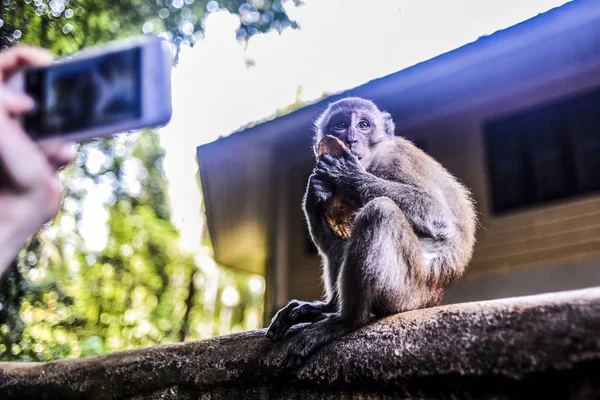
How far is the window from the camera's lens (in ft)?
18.0

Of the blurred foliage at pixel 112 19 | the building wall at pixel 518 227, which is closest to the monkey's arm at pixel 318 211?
the blurred foliage at pixel 112 19

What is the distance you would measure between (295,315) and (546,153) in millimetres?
3915

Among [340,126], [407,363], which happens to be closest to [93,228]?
[340,126]

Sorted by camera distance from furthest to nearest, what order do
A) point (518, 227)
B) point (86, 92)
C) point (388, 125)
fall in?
1. point (518, 227)
2. point (388, 125)
3. point (86, 92)

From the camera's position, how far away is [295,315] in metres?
2.59

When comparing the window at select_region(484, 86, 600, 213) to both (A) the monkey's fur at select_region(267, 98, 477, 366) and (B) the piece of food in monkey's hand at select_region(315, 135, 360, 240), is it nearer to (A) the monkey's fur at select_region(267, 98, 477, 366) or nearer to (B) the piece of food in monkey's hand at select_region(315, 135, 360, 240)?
(A) the monkey's fur at select_region(267, 98, 477, 366)

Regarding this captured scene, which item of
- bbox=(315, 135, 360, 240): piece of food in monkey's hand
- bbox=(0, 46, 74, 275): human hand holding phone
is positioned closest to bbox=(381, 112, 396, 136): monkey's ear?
bbox=(315, 135, 360, 240): piece of food in monkey's hand

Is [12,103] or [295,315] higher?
[12,103]

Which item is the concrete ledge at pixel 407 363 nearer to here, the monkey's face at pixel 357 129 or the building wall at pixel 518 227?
the monkey's face at pixel 357 129

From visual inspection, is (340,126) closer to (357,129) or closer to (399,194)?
(357,129)

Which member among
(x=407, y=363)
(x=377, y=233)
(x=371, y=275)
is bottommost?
(x=407, y=363)

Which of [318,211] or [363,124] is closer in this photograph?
[318,211]

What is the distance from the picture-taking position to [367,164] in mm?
3014

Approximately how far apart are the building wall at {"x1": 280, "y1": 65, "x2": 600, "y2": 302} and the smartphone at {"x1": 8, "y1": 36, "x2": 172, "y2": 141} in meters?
5.06
